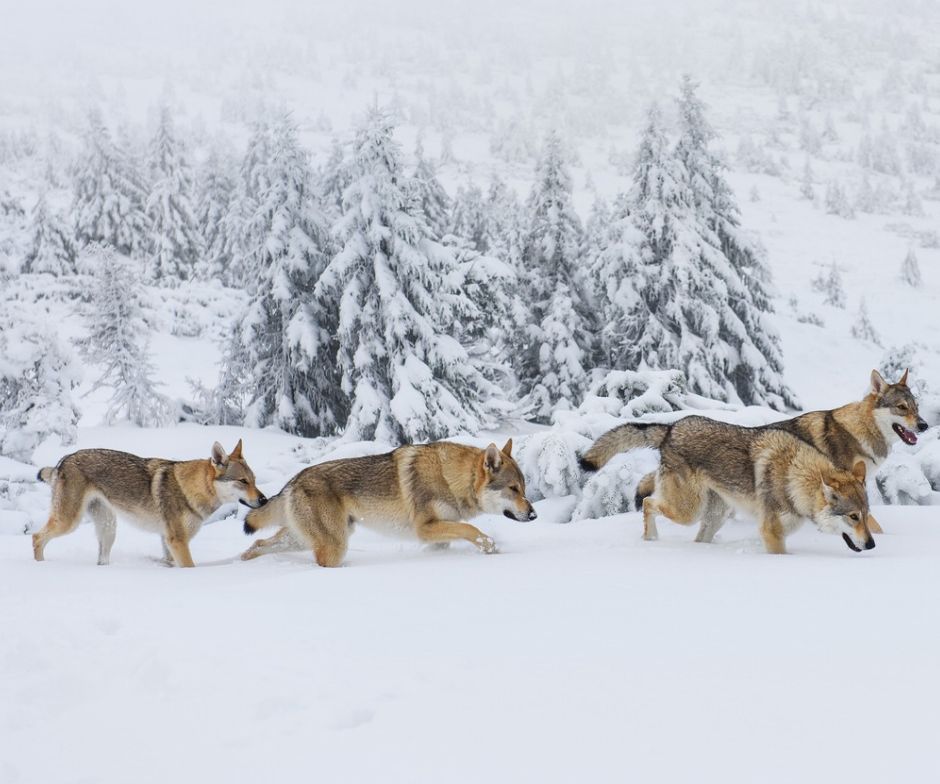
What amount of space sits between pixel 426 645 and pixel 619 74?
633 feet

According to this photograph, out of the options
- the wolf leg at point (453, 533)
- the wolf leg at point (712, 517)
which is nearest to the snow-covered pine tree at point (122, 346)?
the wolf leg at point (453, 533)

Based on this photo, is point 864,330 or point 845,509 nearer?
point 845,509

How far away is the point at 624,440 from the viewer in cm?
775

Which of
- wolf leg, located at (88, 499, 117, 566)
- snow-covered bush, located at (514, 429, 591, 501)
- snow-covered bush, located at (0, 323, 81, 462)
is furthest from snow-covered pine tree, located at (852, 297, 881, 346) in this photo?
wolf leg, located at (88, 499, 117, 566)

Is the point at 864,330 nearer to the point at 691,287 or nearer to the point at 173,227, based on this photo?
the point at 691,287

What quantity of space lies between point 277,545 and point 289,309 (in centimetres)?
1488

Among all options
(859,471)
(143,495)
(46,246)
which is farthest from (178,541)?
(46,246)

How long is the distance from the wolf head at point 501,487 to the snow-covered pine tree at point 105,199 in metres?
45.0

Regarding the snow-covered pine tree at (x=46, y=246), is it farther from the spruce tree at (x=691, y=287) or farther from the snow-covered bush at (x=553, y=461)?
the snow-covered bush at (x=553, y=461)

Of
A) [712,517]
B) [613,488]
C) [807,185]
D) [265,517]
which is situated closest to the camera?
[712,517]

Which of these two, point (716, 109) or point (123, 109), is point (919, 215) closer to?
point (716, 109)

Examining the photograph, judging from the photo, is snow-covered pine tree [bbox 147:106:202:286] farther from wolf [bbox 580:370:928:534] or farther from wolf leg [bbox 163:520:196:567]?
wolf [bbox 580:370:928:534]

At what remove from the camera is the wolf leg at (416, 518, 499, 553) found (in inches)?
273

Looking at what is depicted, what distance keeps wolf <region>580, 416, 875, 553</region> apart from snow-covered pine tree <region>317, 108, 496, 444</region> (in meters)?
12.0
